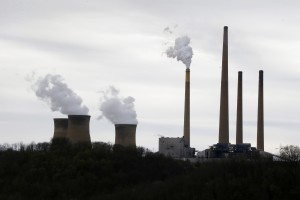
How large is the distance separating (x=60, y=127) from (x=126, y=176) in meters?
17.3

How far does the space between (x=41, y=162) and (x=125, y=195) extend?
13.8 meters

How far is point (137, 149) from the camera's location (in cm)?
5966

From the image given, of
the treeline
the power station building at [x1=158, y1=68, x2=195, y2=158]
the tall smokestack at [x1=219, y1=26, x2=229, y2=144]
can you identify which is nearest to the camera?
the treeline

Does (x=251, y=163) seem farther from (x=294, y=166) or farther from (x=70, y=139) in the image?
(x=70, y=139)

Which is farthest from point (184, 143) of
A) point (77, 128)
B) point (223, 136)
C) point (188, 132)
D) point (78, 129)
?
point (77, 128)

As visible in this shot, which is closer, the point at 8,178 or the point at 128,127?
the point at 8,178

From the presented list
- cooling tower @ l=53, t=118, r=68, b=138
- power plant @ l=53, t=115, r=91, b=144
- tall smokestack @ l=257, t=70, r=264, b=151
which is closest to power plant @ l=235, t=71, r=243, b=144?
tall smokestack @ l=257, t=70, r=264, b=151

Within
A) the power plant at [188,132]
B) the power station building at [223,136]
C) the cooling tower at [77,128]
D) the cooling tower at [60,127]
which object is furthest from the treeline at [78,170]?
the power station building at [223,136]

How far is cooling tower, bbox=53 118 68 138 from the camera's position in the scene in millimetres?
66938

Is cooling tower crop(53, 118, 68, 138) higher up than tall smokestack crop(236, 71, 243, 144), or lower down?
lower down

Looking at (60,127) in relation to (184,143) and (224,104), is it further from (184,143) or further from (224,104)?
(224,104)

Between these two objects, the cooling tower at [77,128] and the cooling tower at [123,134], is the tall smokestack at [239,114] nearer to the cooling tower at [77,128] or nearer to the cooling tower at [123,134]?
the cooling tower at [123,134]

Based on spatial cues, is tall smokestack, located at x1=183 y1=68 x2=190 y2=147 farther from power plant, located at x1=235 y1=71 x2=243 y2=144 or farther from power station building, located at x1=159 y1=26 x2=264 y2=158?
power plant, located at x1=235 y1=71 x2=243 y2=144

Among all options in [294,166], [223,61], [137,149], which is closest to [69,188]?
[137,149]
